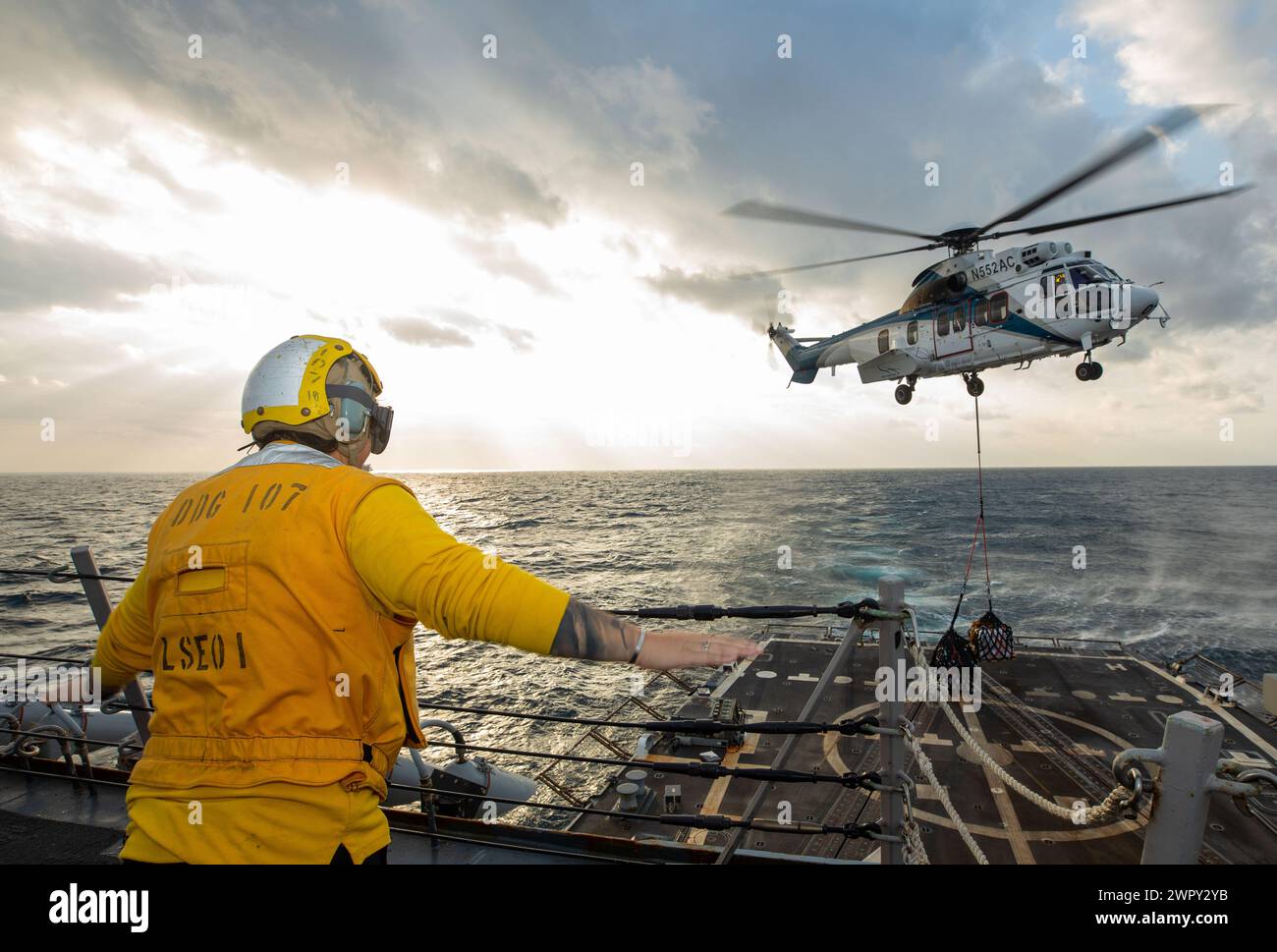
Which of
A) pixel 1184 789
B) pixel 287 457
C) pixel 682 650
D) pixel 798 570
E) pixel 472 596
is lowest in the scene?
pixel 798 570

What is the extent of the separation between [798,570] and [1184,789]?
55.0m

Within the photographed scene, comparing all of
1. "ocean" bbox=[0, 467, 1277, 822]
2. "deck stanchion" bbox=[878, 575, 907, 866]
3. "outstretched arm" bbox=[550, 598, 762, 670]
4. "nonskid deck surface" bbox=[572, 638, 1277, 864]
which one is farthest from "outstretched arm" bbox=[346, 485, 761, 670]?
"ocean" bbox=[0, 467, 1277, 822]

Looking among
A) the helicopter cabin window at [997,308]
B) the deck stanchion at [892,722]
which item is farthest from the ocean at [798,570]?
the deck stanchion at [892,722]

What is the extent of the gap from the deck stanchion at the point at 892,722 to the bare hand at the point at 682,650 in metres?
1.10

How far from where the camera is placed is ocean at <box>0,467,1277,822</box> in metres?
33.8

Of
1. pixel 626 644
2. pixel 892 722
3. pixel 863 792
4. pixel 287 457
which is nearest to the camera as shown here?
pixel 626 644

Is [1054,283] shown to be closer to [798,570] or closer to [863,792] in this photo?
[863,792]

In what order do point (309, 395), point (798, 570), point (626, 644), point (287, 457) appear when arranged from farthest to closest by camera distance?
1. point (798, 570)
2. point (309, 395)
3. point (287, 457)
4. point (626, 644)

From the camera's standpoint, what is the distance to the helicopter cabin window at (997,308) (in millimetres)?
17000

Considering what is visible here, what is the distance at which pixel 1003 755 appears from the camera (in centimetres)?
2331

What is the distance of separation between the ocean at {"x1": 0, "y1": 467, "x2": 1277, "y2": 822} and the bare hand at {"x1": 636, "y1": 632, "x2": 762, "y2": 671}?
17.4 meters

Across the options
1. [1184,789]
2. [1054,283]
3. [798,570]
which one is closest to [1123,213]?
[1054,283]

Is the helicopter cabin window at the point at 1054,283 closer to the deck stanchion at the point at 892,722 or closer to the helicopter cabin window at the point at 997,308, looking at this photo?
the helicopter cabin window at the point at 997,308

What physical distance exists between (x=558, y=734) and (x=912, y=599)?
32.3 m
